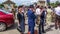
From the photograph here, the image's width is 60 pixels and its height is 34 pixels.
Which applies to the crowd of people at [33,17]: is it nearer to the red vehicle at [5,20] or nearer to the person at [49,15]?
the person at [49,15]

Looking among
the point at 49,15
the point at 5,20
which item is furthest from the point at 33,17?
the point at 49,15

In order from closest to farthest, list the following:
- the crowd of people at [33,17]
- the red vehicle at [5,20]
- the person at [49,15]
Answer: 1. the crowd of people at [33,17]
2. the red vehicle at [5,20]
3. the person at [49,15]

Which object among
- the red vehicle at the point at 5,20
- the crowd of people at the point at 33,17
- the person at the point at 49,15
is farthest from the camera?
the person at the point at 49,15

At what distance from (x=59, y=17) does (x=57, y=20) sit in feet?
1.18

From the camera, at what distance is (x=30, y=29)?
1079 cm

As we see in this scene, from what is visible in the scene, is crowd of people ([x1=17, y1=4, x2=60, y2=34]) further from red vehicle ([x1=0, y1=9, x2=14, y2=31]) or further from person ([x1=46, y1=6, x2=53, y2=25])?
red vehicle ([x1=0, y1=9, x2=14, y2=31])

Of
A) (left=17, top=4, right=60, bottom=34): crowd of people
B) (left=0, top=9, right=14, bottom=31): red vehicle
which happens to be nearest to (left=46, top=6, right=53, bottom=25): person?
(left=17, top=4, right=60, bottom=34): crowd of people

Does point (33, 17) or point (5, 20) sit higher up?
point (33, 17)

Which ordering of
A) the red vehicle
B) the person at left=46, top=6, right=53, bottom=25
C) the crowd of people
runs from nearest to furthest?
1. the crowd of people
2. the red vehicle
3. the person at left=46, top=6, right=53, bottom=25

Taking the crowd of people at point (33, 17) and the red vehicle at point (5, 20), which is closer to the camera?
the crowd of people at point (33, 17)

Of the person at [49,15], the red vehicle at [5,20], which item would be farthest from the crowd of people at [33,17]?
the red vehicle at [5,20]

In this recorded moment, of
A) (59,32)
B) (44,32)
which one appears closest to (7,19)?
(44,32)

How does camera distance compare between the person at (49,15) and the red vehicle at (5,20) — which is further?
the person at (49,15)

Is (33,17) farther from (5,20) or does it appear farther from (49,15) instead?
(49,15)
